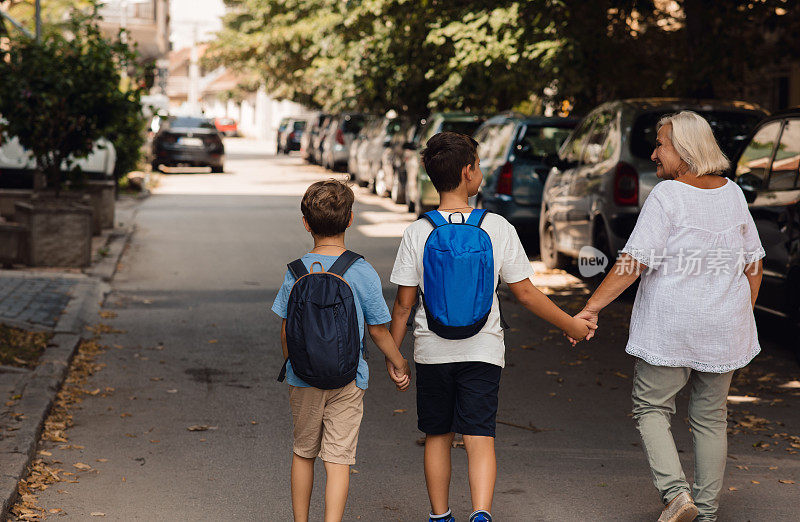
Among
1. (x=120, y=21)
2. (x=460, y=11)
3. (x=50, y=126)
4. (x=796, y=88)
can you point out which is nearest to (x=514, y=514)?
(x=50, y=126)

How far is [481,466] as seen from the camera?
14.6 feet

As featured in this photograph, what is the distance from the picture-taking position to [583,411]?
696 centimetres

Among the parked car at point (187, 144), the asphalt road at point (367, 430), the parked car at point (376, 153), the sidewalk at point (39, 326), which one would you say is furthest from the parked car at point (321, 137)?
the asphalt road at point (367, 430)

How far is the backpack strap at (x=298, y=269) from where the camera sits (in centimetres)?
421

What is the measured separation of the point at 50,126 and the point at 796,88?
1439 cm

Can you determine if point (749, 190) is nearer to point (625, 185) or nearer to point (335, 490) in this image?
point (625, 185)

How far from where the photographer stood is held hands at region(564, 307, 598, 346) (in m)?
4.80

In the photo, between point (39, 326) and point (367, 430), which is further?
point (39, 326)

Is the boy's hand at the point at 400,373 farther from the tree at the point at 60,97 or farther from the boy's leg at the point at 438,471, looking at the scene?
the tree at the point at 60,97

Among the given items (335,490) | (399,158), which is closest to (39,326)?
(335,490)

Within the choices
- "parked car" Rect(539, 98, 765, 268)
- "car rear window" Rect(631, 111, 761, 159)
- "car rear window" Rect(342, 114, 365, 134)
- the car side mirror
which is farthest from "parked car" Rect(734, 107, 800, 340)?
"car rear window" Rect(342, 114, 365, 134)

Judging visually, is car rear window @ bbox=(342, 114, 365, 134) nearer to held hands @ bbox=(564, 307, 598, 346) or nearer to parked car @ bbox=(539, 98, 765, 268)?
parked car @ bbox=(539, 98, 765, 268)

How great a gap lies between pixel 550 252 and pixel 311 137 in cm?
2944

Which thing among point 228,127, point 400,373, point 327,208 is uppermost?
point 327,208
